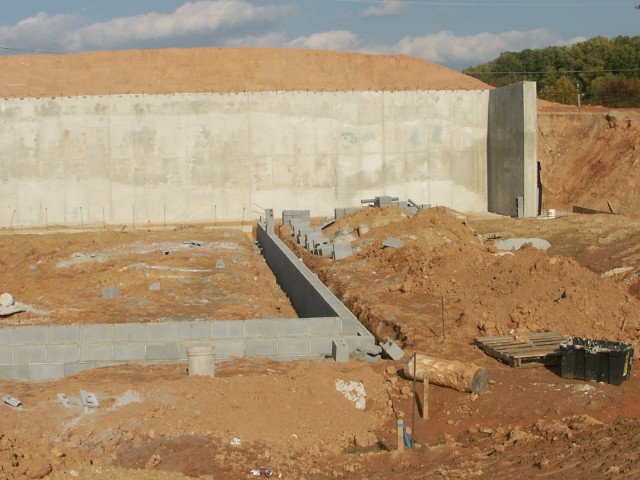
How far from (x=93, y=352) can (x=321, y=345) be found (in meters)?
3.24

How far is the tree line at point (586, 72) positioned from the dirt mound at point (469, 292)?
111 feet

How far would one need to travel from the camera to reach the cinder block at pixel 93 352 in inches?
467

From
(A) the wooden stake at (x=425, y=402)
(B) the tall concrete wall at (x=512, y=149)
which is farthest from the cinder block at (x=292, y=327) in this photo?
(B) the tall concrete wall at (x=512, y=149)

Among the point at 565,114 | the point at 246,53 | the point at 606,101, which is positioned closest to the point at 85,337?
the point at 565,114

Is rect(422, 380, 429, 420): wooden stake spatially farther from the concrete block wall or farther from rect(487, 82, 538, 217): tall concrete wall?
rect(487, 82, 538, 217): tall concrete wall

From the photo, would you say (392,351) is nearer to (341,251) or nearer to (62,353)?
(62,353)

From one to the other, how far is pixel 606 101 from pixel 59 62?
107 feet

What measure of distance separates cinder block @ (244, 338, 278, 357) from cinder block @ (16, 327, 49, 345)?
9.19 ft

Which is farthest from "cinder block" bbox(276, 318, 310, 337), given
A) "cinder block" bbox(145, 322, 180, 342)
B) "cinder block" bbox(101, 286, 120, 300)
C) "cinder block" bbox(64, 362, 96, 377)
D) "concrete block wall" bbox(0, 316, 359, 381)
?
"cinder block" bbox(101, 286, 120, 300)

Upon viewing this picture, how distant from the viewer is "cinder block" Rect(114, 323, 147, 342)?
12.0 meters

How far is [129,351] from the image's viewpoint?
12008 mm

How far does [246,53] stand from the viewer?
4941 cm

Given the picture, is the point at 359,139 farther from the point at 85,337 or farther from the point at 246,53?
the point at 85,337

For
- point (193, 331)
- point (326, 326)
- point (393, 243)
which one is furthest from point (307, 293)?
point (393, 243)
